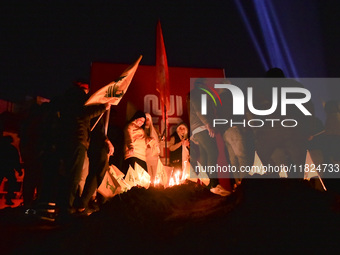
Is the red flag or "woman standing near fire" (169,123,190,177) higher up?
the red flag

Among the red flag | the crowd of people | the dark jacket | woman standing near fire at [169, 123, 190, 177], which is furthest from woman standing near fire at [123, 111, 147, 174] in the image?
the dark jacket

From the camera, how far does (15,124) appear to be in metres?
8.02

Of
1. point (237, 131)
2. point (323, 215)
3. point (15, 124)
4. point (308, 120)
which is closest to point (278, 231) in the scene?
point (323, 215)

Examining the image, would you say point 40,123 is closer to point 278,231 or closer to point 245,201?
point 245,201

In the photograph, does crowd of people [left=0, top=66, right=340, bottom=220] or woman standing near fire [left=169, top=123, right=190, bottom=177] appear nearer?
crowd of people [left=0, top=66, right=340, bottom=220]

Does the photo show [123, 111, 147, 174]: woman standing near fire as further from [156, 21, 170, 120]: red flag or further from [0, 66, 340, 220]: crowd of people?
[156, 21, 170, 120]: red flag

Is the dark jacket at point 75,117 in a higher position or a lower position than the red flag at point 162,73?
lower

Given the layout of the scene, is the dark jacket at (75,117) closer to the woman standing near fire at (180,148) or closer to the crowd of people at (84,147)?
the crowd of people at (84,147)

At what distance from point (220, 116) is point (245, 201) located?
4.19 metres

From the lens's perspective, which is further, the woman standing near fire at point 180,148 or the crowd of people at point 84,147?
the woman standing near fire at point 180,148

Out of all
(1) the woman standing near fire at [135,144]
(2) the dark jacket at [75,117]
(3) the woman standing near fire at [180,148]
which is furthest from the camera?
(3) the woman standing near fire at [180,148]

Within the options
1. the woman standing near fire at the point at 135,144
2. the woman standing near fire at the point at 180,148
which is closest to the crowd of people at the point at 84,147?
the woman standing near fire at the point at 135,144

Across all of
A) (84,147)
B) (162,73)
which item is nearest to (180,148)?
(162,73)

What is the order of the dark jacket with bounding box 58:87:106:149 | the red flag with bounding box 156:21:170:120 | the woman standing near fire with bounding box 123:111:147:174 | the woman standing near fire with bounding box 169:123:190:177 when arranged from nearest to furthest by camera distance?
1. the dark jacket with bounding box 58:87:106:149
2. the woman standing near fire with bounding box 123:111:147:174
3. the red flag with bounding box 156:21:170:120
4. the woman standing near fire with bounding box 169:123:190:177
